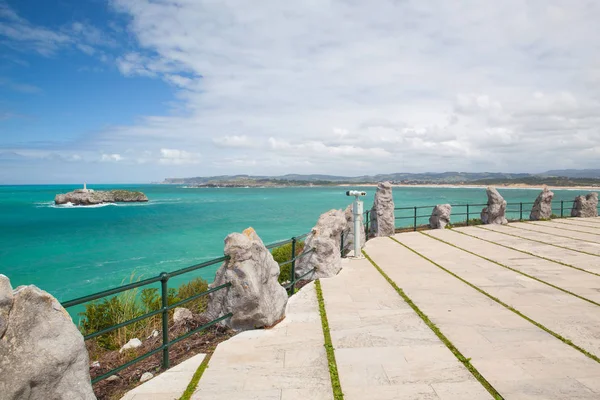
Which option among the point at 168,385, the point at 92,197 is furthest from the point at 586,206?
the point at 92,197

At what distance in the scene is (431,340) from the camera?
16.5 feet

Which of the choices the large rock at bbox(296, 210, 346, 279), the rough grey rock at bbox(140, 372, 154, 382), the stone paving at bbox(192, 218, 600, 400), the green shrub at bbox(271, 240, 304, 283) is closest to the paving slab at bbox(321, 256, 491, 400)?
the stone paving at bbox(192, 218, 600, 400)

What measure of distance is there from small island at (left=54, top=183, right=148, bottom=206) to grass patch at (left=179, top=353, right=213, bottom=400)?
3886 inches

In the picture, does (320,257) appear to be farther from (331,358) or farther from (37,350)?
(37,350)

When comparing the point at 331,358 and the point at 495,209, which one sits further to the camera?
the point at 495,209

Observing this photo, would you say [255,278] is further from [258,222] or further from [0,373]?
[258,222]

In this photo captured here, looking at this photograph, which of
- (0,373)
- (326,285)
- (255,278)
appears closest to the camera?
(0,373)

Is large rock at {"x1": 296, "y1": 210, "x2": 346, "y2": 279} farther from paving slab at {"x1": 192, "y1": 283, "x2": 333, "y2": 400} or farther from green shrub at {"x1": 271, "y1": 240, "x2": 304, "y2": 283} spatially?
paving slab at {"x1": 192, "y1": 283, "x2": 333, "y2": 400}

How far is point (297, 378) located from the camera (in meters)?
4.02

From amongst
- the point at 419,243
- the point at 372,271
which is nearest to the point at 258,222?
the point at 419,243

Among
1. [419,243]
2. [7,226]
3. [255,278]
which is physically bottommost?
[7,226]

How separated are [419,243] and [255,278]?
9187mm

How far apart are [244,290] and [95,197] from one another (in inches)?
3975

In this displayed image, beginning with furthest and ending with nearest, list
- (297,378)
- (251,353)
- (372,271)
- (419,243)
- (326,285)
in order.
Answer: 1. (419,243)
2. (372,271)
3. (326,285)
4. (251,353)
5. (297,378)
